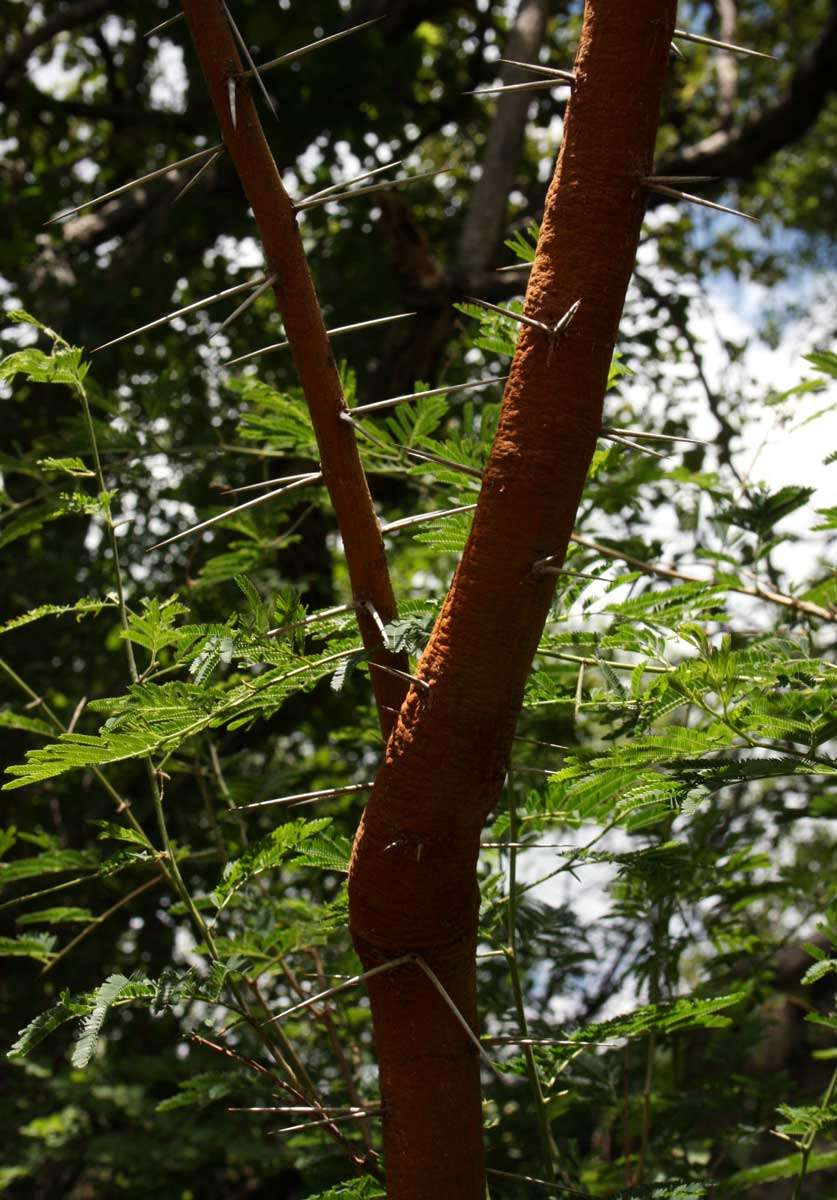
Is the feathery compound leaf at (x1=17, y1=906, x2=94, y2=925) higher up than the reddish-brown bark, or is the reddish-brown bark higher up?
Result: the reddish-brown bark

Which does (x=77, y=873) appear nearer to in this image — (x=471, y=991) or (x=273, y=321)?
(x=471, y=991)

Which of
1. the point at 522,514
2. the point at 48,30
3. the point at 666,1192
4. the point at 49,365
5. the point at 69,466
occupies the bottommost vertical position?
the point at 666,1192

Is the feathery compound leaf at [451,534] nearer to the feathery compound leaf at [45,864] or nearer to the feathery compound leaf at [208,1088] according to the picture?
the feathery compound leaf at [45,864]

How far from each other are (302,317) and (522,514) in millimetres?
347

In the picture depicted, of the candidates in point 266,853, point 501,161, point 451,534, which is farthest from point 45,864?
point 501,161

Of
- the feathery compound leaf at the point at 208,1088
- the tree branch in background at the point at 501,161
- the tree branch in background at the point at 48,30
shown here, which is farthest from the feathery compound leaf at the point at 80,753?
the tree branch in background at the point at 48,30

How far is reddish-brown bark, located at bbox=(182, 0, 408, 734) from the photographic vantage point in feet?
4.40

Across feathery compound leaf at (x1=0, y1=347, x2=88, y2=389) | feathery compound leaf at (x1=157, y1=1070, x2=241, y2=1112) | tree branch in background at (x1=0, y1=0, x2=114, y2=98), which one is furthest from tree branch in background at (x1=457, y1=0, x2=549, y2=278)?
feathery compound leaf at (x1=157, y1=1070, x2=241, y2=1112)

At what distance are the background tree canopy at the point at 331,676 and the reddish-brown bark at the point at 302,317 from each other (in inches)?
3.0

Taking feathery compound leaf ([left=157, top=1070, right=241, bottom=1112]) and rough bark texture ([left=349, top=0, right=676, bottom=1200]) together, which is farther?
feathery compound leaf ([left=157, top=1070, right=241, bottom=1112])

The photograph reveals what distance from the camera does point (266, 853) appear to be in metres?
1.71

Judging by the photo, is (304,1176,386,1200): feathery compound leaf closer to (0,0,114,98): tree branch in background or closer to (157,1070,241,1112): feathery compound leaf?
(157,1070,241,1112): feathery compound leaf

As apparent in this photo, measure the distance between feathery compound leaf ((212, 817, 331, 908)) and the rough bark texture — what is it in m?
0.36

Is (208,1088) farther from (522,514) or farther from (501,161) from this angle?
(501,161)
